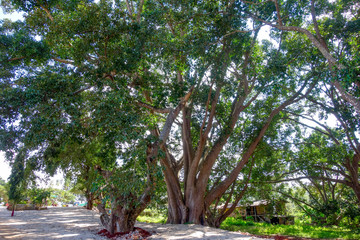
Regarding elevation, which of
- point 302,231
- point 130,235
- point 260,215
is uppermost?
point 130,235

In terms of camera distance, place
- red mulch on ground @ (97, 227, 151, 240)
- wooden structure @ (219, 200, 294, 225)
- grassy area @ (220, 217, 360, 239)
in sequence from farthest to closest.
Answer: wooden structure @ (219, 200, 294, 225)
grassy area @ (220, 217, 360, 239)
red mulch on ground @ (97, 227, 151, 240)

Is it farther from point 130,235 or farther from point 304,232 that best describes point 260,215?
point 130,235

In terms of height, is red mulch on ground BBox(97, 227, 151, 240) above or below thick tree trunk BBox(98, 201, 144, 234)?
below

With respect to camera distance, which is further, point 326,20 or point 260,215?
point 260,215

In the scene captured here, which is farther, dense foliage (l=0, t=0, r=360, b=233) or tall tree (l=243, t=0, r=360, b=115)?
tall tree (l=243, t=0, r=360, b=115)

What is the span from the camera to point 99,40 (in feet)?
22.0

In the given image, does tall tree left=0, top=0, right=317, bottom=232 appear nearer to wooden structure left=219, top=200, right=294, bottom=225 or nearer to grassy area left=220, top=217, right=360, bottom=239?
grassy area left=220, top=217, right=360, bottom=239

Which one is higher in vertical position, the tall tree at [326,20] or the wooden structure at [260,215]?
the tall tree at [326,20]

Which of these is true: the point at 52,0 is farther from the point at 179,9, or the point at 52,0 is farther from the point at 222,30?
the point at 222,30

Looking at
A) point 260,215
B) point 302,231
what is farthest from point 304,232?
point 260,215

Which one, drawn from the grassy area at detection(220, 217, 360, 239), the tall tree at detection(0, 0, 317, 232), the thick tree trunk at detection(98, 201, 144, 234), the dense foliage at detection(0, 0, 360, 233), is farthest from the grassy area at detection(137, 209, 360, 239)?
the thick tree trunk at detection(98, 201, 144, 234)

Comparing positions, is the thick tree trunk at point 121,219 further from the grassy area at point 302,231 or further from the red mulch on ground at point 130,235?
the grassy area at point 302,231

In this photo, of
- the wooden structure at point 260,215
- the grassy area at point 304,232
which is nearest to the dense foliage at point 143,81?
the grassy area at point 304,232

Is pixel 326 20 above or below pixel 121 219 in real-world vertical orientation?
above
